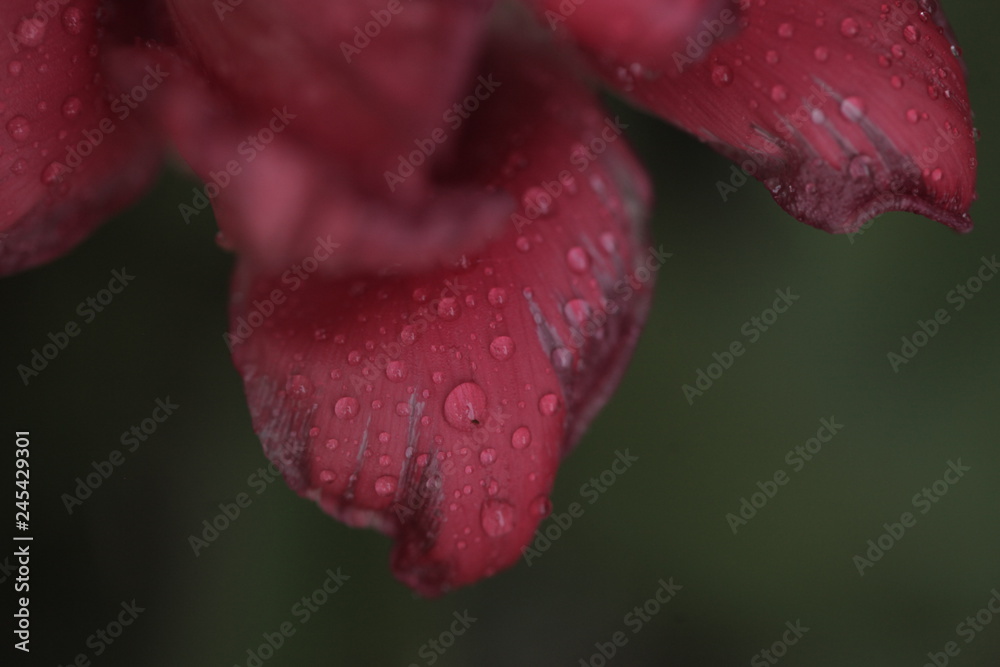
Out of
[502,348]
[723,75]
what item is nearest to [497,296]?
[502,348]

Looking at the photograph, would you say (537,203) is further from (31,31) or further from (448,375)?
(31,31)

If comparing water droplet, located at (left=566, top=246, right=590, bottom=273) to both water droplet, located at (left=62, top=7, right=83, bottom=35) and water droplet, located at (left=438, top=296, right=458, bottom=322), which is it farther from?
water droplet, located at (left=62, top=7, right=83, bottom=35)

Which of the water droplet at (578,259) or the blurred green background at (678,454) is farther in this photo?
the blurred green background at (678,454)

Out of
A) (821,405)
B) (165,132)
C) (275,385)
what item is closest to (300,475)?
(275,385)

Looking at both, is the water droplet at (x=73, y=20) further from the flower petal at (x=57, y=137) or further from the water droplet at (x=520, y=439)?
the water droplet at (x=520, y=439)

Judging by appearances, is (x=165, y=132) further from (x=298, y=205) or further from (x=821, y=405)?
(x=821, y=405)

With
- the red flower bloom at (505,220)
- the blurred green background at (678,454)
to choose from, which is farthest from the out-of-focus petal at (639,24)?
the blurred green background at (678,454)

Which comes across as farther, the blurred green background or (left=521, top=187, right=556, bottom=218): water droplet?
the blurred green background

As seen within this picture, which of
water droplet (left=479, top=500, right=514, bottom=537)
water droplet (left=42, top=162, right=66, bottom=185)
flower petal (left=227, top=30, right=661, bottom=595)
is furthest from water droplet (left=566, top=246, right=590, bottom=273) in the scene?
water droplet (left=42, top=162, right=66, bottom=185)
